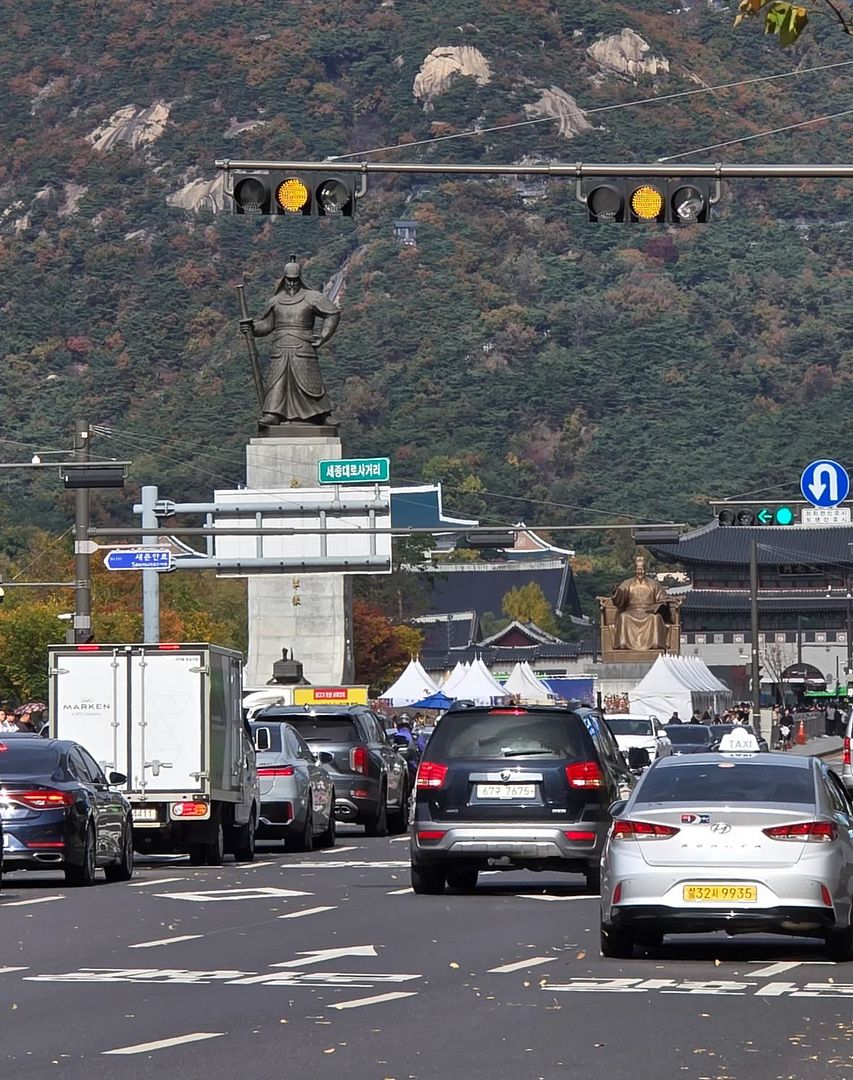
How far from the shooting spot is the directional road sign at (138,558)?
139ft

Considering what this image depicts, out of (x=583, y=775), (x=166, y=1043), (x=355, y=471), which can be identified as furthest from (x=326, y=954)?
(x=355, y=471)

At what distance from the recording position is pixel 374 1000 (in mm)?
14398

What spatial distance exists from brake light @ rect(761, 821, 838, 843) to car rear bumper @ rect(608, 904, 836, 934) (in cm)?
45

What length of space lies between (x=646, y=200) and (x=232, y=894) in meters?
7.60

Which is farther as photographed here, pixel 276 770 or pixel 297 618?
pixel 297 618

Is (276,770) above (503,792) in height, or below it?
above

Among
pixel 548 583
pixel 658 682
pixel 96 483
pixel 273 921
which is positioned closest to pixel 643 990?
pixel 273 921

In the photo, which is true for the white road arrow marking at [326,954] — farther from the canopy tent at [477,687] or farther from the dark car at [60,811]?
the canopy tent at [477,687]

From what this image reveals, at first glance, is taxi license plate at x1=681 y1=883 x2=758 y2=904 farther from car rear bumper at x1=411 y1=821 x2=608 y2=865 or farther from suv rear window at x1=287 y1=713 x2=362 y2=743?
suv rear window at x1=287 y1=713 x2=362 y2=743

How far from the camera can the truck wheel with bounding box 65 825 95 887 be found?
81.6 ft

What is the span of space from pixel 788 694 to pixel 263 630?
285 feet

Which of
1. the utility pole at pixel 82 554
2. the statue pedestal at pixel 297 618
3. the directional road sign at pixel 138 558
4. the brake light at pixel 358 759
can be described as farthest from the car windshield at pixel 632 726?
the brake light at pixel 358 759

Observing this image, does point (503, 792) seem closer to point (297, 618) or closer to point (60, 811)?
point (60, 811)

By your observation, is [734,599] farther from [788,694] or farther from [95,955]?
[95,955]
